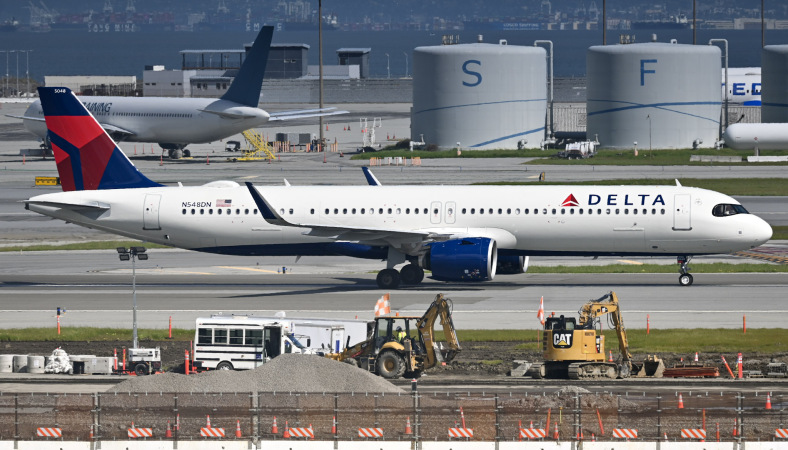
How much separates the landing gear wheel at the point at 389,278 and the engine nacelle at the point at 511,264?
4630mm

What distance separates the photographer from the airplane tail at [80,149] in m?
54.6

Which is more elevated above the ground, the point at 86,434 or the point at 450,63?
the point at 450,63

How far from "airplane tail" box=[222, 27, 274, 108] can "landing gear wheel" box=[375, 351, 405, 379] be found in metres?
75.5

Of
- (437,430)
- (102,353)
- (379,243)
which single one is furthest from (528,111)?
(437,430)

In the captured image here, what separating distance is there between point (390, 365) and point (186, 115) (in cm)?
8212

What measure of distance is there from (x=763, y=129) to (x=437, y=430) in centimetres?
8973

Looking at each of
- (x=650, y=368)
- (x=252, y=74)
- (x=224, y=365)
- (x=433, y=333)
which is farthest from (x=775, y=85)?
(x=224, y=365)

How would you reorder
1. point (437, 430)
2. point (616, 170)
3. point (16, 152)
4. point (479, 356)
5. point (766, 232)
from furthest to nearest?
point (16, 152) → point (616, 170) → point (766, 232) → point (479, 356) → point (437, 430)

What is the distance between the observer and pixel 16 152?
415 ft

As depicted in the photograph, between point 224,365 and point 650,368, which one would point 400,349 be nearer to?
point 224,365

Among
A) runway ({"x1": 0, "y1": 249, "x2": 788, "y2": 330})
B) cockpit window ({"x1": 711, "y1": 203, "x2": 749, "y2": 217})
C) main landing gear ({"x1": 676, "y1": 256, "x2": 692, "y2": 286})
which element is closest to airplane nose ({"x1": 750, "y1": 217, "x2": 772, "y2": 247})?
cockpit window ({"x1": 711, "y1": 203, "x2": 749, "y2": 217})

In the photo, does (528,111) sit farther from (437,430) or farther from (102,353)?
(437,430)

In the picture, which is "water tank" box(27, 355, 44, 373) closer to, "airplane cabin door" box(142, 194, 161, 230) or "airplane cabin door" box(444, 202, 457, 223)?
"airplane cabin door" box(142, 194, 161, 230)

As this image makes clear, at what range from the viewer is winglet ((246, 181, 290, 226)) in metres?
50.0
